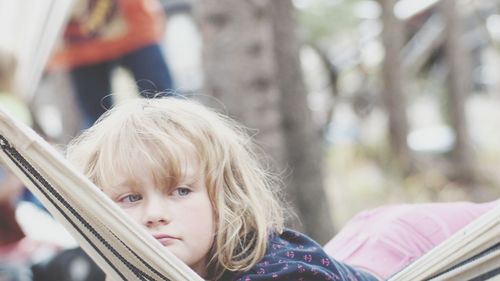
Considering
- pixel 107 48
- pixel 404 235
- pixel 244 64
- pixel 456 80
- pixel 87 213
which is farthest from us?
pixel 456 80

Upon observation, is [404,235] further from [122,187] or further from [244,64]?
[244,64]

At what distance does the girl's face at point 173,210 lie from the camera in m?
1.21

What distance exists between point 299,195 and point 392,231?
1746 millimetres

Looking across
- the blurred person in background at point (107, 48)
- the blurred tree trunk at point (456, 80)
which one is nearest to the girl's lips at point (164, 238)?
the blurred person in background at point (107, 48)

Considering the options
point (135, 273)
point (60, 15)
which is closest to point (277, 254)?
point (135, 273)

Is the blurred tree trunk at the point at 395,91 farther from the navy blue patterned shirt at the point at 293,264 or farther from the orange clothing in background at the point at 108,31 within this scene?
the navy blue patterned shirt at the point at 293,264

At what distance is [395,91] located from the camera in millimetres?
5184

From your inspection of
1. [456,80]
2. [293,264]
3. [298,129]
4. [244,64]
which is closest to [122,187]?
[293,264]

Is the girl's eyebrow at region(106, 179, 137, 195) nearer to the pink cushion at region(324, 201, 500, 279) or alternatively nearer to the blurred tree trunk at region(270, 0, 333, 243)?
the pink cushion at region(324, 201, 500, 279)

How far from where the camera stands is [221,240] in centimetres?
126

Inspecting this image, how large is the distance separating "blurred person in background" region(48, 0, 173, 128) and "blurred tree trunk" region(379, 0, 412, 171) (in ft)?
7.53


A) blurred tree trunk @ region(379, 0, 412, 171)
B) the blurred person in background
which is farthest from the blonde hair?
blurred tree trunk @ region(379, 0, 412, 171)

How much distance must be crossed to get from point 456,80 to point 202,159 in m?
4.46

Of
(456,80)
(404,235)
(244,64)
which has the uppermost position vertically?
(244,64)
